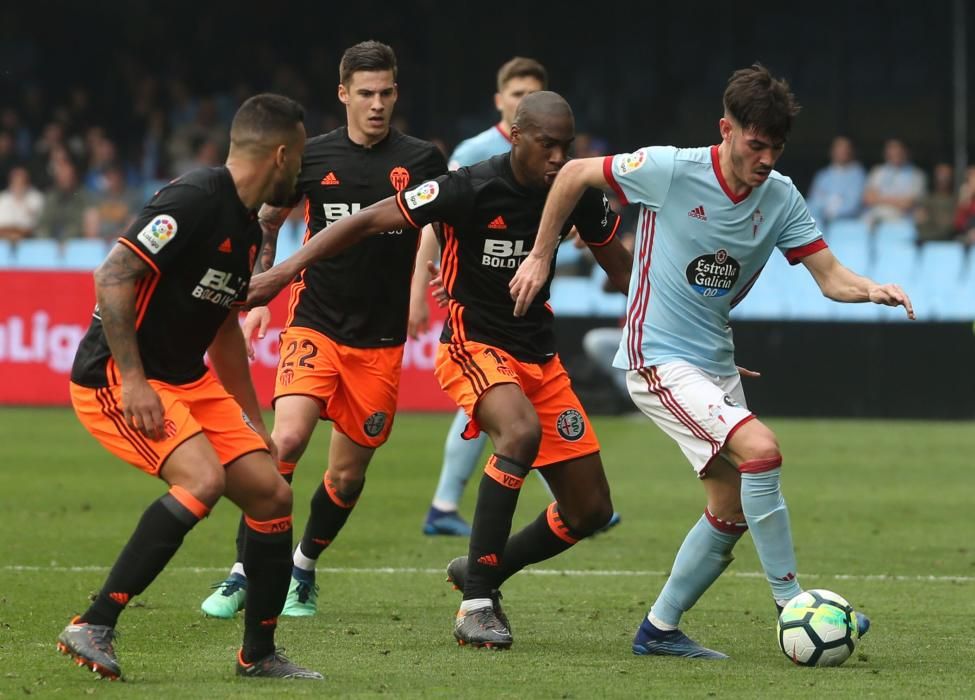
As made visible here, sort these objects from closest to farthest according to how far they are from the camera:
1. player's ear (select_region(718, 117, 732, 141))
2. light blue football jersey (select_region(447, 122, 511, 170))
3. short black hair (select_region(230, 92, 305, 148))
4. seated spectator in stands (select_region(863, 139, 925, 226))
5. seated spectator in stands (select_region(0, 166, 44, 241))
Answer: short black hair (select_region(230, 92, 305, 148)), player's ear (select_region(718, 117, 732, 141)), light blue football jersey (select_region(447, 122, 511, 170)), seated spectator in stands (select_region(863, 139, 925, 226)), seated spectator in stands (select_region(0, 166, 44, 241))

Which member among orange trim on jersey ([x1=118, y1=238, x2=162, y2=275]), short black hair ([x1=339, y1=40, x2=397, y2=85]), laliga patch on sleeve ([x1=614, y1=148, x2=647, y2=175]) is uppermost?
short black hair ([x1=339, y1=40, x2=397, y2=85])

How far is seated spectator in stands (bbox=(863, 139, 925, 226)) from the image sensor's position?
741 inches

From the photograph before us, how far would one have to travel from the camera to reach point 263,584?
5547 millimetres

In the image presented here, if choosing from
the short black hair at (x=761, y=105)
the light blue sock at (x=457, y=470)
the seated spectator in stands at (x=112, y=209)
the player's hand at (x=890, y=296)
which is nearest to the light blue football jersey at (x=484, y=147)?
the light blue sock at (x=457, y=470)

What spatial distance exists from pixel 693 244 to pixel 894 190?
44.7 ft

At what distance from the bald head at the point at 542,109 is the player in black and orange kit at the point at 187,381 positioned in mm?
1184

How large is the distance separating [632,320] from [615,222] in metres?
0.70

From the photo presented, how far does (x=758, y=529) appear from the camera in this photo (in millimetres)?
5941

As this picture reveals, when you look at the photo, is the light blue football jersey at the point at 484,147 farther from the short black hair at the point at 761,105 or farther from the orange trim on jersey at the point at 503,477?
the short black hair at the point at 761,105

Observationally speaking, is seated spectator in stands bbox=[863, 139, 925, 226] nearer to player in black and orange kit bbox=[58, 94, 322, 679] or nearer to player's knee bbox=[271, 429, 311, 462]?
player's knee bbox=[271, 429, 311, 462]

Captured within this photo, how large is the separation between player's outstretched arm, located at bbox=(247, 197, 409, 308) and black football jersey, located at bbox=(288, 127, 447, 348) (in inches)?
35.4

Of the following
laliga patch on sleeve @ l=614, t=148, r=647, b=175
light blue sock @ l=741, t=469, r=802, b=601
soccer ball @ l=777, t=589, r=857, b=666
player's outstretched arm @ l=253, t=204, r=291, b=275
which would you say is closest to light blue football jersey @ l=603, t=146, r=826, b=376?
laliga patch on sleeve @ l=614, t=148, r=647, b=175

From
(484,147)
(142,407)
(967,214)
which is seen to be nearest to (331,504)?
(142,407)

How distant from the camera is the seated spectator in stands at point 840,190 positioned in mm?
19172
